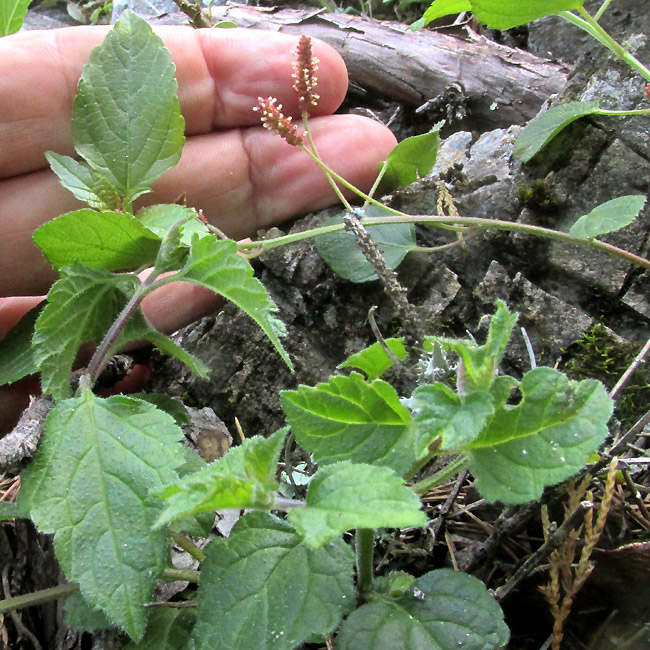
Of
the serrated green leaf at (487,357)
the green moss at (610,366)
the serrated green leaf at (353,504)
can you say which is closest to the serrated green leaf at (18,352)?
the serrated green leaf at (353,504)

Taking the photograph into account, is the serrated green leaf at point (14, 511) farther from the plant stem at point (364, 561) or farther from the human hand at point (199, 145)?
the human hand at point (199, 145)

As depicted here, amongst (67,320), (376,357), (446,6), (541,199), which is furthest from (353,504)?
(446,6)

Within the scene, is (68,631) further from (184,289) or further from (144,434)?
(184,289)

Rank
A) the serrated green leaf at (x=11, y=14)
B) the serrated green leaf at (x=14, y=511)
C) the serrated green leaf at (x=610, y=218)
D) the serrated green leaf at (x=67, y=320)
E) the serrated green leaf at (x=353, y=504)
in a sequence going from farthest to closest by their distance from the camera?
the serrated green leaf at (x=11, y=14)
the serrated green leaf at (x=610, y=218)
the serrated green leaf at (x=67, y=320)
the serrated green leaf at (x=14, y=511)
the serrated green leaf at (x=353, y=504)

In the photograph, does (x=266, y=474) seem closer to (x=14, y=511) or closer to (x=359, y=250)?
(x=14, y=511)

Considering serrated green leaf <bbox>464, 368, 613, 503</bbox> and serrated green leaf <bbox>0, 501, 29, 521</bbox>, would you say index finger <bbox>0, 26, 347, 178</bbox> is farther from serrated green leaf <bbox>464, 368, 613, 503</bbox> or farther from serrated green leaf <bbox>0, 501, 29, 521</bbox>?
serrated green leaf <bbox>464, 368, 613, 503</bbox>

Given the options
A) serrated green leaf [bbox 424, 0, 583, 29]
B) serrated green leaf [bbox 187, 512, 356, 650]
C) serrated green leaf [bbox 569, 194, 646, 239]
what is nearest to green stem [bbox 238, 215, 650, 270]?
serrated green leaf [bbox 569, 194, 646, 239]
